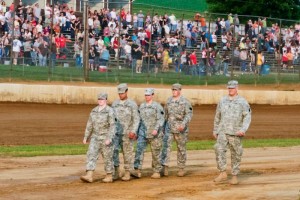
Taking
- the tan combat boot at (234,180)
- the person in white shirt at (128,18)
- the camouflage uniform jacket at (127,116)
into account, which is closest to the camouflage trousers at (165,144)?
the camouflage uniform jacket at (127,116)

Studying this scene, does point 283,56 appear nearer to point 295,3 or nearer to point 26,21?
point 26,21

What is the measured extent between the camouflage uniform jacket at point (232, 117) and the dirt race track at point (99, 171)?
1.15m

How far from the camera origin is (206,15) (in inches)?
1725

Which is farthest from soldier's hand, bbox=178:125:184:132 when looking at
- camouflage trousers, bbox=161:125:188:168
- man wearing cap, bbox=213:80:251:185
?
man wearing cap, bbox=213:80:251:185

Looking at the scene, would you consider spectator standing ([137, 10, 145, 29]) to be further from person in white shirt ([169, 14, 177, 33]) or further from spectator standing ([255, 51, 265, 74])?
spectator standing ([255, 51, 265, 74])

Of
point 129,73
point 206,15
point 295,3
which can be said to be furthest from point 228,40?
point 295,3

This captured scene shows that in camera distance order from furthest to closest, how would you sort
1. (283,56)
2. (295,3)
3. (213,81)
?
(295,3)
(283,56)
(213,81)

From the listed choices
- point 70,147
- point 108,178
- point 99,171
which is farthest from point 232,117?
point 70,147

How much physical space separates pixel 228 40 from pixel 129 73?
5830 mm

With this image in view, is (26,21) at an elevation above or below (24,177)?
above

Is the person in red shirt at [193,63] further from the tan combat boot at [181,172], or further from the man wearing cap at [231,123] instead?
the man wearing cap at [231,123]

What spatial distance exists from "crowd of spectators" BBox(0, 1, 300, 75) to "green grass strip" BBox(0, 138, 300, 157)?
868cm

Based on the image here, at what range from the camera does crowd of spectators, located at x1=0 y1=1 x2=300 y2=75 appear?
37469mm

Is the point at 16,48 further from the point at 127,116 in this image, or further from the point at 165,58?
the point at 127,116
